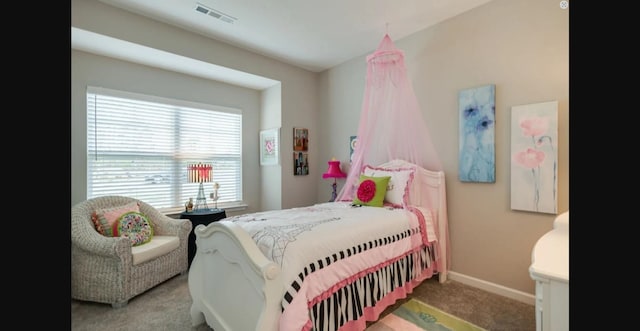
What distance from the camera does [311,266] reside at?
165 cm

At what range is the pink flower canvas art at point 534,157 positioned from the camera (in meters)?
2.18

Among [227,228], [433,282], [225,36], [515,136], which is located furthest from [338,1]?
[433,282]

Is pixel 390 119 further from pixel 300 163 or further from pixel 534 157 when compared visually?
pixel 300 163

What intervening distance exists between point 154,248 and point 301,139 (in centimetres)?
229

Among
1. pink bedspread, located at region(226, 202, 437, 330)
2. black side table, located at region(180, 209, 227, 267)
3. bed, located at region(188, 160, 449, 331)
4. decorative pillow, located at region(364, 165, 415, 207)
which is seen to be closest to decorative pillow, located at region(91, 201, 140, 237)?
black side table, located at region(180, 209, 227, 267)

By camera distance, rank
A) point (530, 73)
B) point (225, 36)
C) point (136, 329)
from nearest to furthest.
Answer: point (136, 329) < point (530, 73) < point (225, 36)

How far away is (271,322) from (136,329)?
1263 millimetres

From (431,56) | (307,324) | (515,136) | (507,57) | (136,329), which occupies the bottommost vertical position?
(136,329)

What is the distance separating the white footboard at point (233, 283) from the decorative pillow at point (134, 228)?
91 centimetres

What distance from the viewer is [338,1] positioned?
254 cm

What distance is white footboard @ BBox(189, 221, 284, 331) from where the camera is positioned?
146 cm

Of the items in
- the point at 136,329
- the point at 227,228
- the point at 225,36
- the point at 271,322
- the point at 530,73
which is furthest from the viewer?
the point at 225,36

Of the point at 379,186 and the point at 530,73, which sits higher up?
the point at 530,73

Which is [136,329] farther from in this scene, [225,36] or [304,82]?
[304,82]
